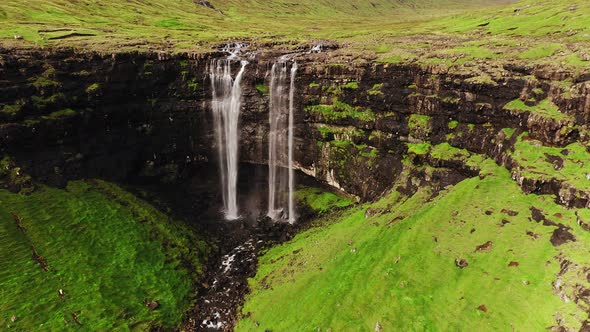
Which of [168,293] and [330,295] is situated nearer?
[330,295]

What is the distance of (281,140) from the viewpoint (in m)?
65.0

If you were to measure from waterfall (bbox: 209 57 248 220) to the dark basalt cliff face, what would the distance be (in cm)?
145

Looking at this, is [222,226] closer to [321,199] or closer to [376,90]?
[321,199]

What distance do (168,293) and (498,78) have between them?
1844 inches

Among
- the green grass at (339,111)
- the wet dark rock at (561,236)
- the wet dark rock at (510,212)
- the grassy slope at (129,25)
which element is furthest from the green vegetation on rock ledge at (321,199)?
the grassy slope at (129,25)

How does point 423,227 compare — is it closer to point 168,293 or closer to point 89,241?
point 168,293

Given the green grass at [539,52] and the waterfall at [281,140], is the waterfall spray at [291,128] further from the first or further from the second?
the green grass at [539,52]

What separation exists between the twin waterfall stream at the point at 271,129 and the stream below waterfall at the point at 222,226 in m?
1.63

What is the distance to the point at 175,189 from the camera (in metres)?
64.4

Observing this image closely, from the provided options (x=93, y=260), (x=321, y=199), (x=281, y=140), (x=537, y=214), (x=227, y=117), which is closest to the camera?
(x=537, y=214)

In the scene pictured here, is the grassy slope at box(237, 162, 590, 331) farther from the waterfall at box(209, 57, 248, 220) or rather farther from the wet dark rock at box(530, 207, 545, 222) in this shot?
the waterfall at box(209, 57, 248, 220)

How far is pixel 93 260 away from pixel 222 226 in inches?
729

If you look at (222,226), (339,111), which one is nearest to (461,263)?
(339,111)

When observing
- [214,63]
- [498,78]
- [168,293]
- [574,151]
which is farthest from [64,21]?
[574,151]
